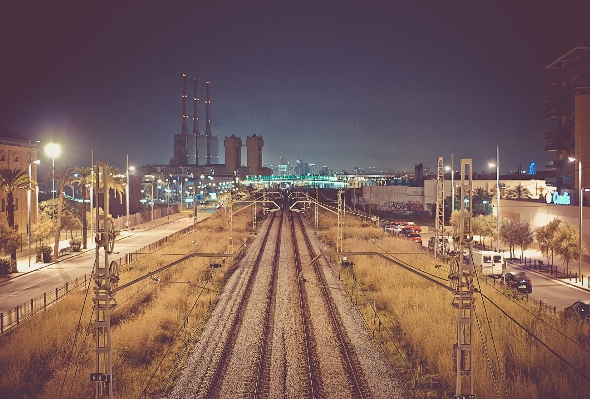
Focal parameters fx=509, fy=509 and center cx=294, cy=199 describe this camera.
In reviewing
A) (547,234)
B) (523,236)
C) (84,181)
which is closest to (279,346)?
(547,234)

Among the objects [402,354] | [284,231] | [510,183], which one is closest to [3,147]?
[284,231]

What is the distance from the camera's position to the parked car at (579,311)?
63.6 feet

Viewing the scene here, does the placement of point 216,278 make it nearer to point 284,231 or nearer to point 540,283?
point 540,283

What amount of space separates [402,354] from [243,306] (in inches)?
347

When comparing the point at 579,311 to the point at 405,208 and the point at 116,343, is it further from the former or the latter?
the point at 405,208

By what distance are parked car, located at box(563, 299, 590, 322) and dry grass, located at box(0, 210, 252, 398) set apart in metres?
14.3

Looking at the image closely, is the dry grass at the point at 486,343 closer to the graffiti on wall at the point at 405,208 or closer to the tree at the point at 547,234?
the tree at the point at 547,234

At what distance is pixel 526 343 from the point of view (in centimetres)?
1636

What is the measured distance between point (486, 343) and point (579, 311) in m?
6.73

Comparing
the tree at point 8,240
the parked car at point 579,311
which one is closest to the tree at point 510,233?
the parked car at point 579,311

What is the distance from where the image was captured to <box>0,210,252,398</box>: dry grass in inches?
A: 566

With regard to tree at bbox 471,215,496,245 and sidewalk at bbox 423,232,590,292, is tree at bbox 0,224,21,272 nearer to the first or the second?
sidewalk at bbox 423,232,590,292

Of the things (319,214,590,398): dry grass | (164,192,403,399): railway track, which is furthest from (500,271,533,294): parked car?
(164,192,403,399): railway track

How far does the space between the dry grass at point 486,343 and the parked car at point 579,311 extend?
0.45m
